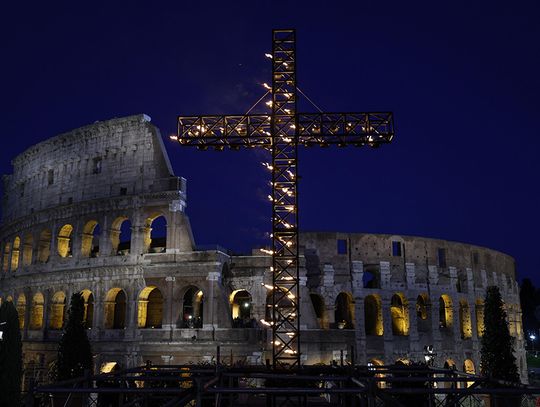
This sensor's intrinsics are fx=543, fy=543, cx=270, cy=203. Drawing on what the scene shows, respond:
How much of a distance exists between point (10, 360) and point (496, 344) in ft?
67.8

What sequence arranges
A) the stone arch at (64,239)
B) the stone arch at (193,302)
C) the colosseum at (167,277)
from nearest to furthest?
the colosseum at (167,277) < the stone arch at (64,239) < the stone arch at (193,302)

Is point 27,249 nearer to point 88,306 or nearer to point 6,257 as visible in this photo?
point 6,257

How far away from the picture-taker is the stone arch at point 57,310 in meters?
33.2

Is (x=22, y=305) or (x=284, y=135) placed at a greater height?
(x=284, y=135)

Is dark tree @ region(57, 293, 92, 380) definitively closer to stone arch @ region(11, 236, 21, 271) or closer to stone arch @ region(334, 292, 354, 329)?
stone arch @ region(11, 236, 21, 271)

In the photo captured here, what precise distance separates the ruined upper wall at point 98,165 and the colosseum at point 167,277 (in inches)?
3.2

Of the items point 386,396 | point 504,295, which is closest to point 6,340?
point 386,396

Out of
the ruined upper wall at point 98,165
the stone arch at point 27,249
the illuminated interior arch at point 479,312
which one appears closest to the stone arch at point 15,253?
the stone arch at point 27,249

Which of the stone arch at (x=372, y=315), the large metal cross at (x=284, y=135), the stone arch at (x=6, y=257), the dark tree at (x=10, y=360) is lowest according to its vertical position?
the dark tree at (x=10, y=360)

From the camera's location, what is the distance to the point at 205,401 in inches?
656

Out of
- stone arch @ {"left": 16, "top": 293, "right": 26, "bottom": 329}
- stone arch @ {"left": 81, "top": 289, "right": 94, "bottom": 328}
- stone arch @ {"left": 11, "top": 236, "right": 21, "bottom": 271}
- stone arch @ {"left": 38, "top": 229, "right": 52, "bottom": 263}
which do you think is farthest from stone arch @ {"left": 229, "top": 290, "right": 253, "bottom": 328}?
stone arch @ {"left": 11, "top": 236, "right": 21, "bottom": 271}

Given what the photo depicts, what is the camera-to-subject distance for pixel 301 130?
2634 centimetres

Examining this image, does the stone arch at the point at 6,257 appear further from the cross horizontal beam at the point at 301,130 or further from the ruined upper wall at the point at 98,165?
the cross horizontal beam at the point at 301,130

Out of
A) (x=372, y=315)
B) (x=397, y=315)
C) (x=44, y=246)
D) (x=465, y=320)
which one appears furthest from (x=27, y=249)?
(x=465, y=320)
